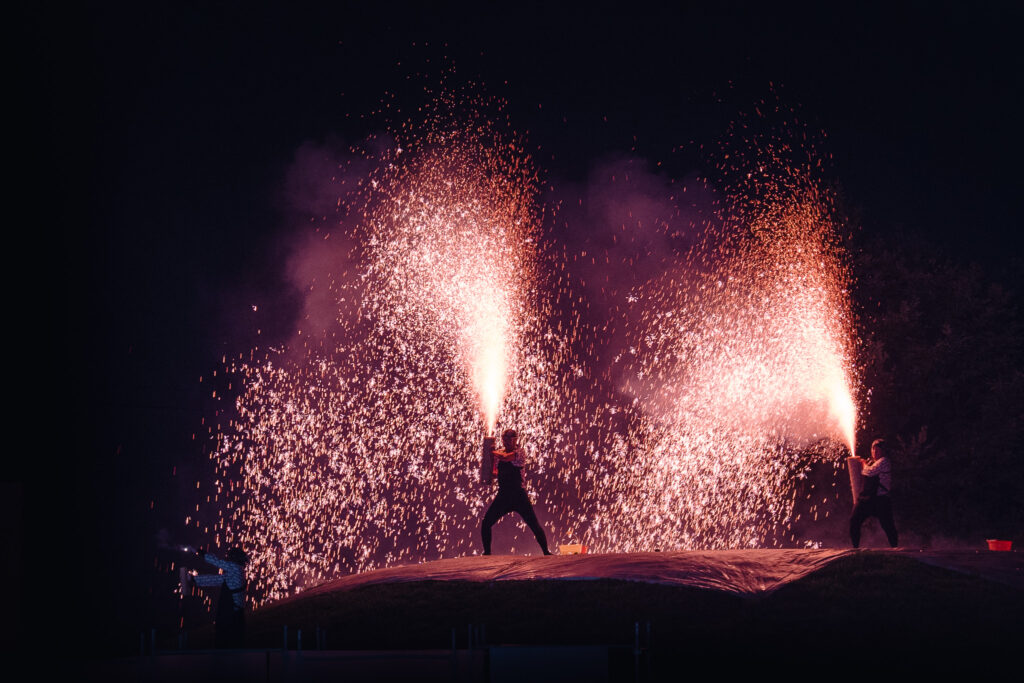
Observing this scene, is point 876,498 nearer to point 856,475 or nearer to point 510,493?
point 856,475

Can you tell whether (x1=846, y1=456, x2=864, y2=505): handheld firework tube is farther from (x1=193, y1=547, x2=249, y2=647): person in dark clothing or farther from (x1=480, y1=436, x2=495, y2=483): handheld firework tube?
(x1=193, y1=547, x2=249, y2=647): person in dark clothing

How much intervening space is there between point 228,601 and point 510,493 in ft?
15.7

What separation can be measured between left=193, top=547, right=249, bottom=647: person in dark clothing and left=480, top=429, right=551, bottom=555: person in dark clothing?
4.02m

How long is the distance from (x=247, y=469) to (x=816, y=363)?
56.7ft

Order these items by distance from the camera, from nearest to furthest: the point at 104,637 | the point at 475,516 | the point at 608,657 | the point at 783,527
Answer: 1. the point at 608,657
2. the point at 104,637
3. the point at 783,527
4. the point at 475,516

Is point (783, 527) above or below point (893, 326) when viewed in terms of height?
below

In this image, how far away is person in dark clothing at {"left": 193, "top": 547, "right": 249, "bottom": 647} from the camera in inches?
544

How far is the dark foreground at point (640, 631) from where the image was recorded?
33.5 feet

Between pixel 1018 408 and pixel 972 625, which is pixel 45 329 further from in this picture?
pixel 1018 408

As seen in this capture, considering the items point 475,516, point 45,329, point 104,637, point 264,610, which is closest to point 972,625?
point 264,610

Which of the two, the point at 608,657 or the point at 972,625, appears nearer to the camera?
the point at 608,657

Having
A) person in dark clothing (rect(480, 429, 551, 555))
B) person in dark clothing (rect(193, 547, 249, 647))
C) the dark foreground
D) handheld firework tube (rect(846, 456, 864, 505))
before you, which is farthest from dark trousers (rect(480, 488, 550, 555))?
→ handheld firework tube (rect(846, 456, 864, 505))

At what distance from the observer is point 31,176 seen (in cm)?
1647

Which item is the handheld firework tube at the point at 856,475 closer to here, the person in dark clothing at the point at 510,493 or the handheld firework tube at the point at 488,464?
the person in dark clothing at the point at 510,493
